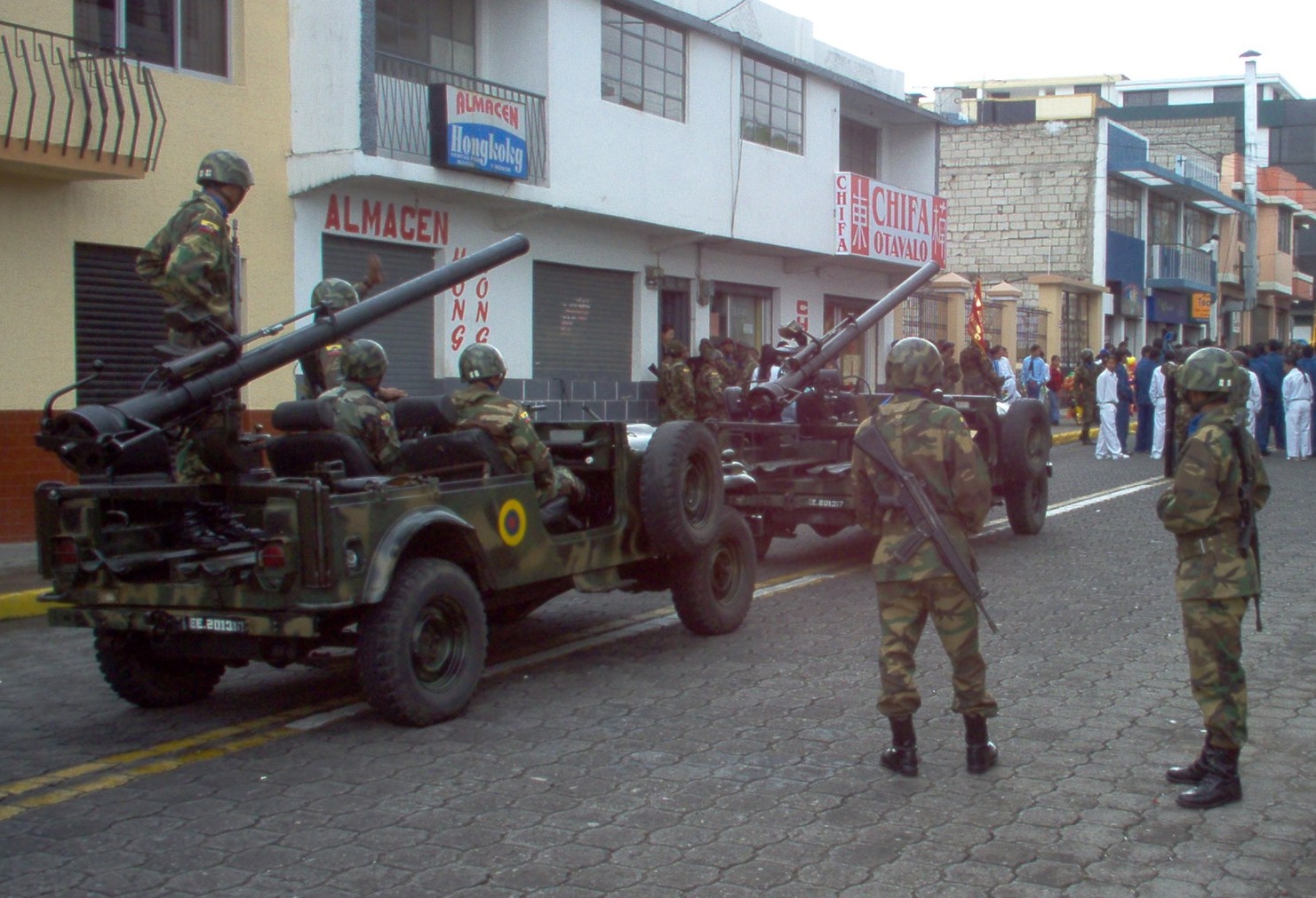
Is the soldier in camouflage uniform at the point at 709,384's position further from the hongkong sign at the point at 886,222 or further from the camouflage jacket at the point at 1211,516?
the camouflage jacket at the point at 1211,516

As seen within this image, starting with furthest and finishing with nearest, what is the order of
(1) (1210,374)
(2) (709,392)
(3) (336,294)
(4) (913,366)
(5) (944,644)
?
(2) (709,392), (3) (336,294), (4) (913,366), (5) (944,644), (1) (1210,374)

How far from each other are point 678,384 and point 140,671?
12207 millimetres


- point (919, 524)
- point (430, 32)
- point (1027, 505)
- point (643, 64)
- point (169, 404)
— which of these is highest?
point (643, 64)

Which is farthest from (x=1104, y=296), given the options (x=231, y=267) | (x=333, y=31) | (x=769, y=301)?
(x=231, y=267)

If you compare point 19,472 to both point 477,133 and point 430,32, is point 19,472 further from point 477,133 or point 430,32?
point 430,32

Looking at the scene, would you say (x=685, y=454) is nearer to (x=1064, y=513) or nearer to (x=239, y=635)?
(x=239, y=635)

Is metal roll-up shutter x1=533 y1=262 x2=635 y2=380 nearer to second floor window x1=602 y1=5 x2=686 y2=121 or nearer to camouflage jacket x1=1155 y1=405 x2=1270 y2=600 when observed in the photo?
second floor window x1=602 y1=5 x2=686 y2=121

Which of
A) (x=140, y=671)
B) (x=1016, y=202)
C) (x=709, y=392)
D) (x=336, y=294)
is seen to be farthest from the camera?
(x=1016, y=202)

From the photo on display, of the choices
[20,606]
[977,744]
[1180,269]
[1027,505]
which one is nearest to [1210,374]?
[977,744]

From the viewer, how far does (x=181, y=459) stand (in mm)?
6406

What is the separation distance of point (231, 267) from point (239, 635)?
1.85m

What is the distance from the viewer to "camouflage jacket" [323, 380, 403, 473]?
21.7ft

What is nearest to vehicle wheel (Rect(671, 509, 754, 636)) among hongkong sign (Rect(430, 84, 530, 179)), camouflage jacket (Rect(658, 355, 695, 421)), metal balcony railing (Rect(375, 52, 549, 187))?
metal balcony railing (Rect(375, 52, 549, 187))

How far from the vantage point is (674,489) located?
24.2 ft
